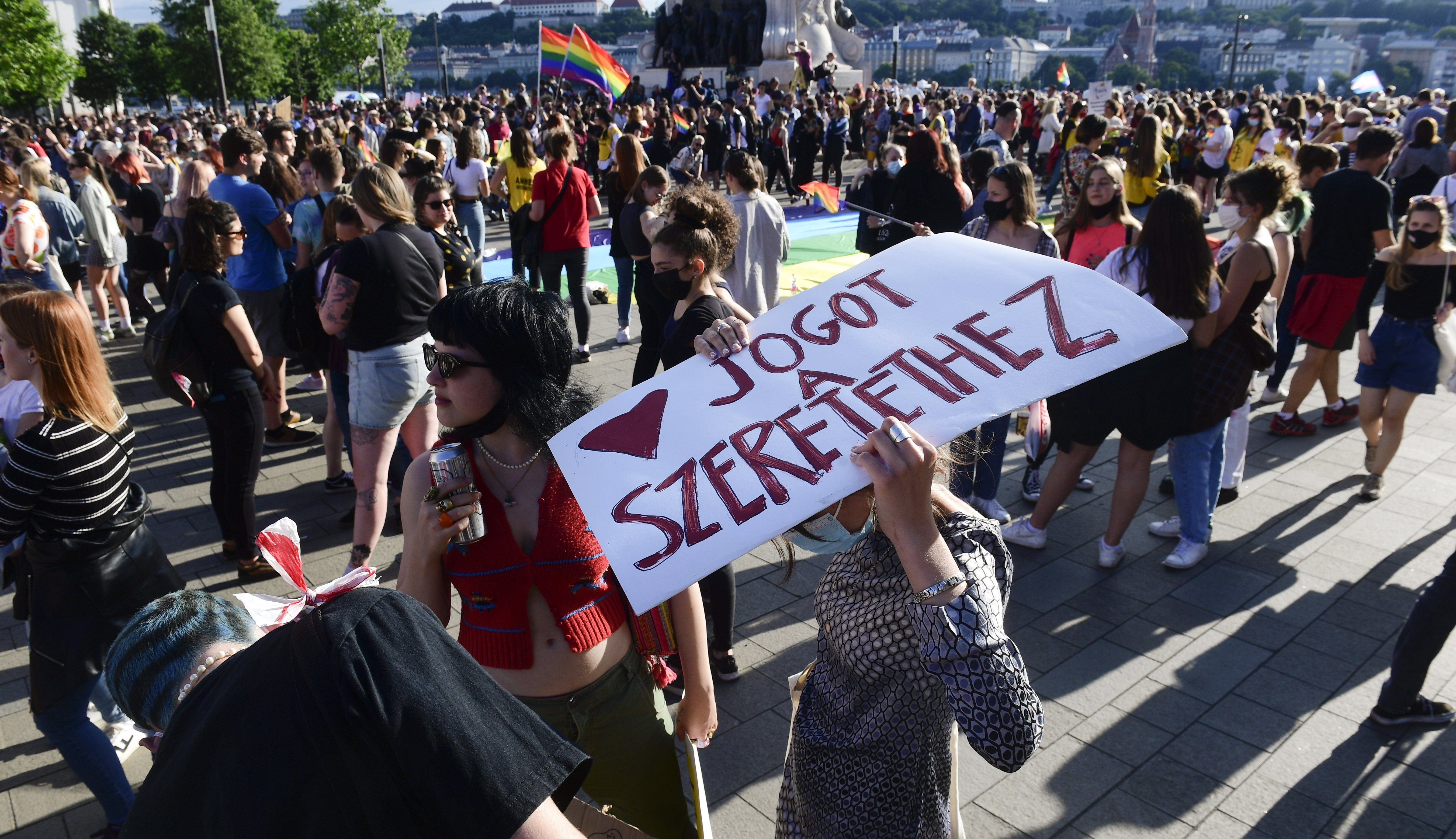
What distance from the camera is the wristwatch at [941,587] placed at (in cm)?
147

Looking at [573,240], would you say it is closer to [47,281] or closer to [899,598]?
[47,281]

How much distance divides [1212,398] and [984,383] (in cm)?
337

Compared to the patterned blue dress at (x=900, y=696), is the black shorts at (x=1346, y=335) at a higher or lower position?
lower

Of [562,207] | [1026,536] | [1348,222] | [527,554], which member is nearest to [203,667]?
[527,554]

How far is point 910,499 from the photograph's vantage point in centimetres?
145

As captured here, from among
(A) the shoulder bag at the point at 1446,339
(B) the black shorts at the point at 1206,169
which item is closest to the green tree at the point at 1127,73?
(B) the black shorts at the point at 1206,169

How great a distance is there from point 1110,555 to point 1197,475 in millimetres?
585

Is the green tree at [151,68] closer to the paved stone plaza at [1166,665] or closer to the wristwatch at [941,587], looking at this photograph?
the paved stone plaza at [1166,665]

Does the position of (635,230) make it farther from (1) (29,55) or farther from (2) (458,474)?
(1) (29,55)

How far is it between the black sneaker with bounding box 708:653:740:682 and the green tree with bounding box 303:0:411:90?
56.7 metres

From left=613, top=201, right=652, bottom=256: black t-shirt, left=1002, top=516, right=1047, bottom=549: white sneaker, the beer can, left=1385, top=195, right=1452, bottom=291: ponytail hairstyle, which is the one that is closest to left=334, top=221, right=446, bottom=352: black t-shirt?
left=613, top=201, right=652, bottom=256: black t-shirt

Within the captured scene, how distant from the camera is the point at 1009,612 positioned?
418 centimetres

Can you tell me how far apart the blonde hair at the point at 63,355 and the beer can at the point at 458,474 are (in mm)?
1574

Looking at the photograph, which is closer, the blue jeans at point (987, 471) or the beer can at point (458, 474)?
the beer can at point (458, 474)
